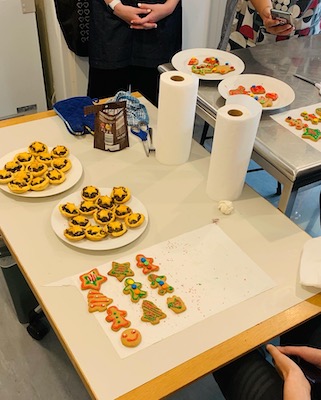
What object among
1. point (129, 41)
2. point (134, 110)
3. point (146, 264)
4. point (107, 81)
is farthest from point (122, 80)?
point (146, 264)

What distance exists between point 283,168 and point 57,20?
4.76 ft

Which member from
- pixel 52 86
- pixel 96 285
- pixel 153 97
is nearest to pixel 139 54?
pixel 153 97

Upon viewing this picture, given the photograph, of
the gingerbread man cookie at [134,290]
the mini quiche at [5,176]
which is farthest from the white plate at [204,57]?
the gingerbread man cookie at [134,290]

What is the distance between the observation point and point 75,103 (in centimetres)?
144

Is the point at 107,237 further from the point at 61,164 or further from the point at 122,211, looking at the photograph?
the point at 61,164

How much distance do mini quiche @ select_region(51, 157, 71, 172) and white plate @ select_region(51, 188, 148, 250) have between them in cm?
11

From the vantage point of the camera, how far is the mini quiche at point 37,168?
1151mm

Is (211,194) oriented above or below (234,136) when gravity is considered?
below

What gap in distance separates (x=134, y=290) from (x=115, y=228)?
6.7 inches

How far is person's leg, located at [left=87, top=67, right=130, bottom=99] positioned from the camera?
6.67 feet

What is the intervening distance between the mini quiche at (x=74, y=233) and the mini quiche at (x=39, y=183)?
0.17 metres

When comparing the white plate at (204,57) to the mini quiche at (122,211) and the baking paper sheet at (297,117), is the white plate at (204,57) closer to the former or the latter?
the baking paper sheet at (297,117)

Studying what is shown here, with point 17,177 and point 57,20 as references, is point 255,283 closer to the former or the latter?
point 17,177

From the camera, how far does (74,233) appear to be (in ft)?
3.27
